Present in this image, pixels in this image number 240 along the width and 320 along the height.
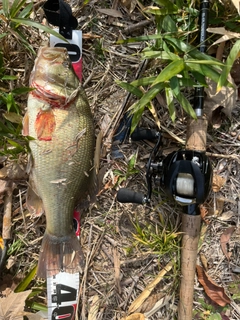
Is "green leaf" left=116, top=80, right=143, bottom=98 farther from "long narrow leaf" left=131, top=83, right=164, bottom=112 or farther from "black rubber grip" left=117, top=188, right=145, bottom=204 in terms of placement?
"black rubber grip" left=117, top=188, right=145, bottom=204

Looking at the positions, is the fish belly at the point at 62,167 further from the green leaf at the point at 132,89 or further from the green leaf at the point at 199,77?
the green leaf at the point at 199,77

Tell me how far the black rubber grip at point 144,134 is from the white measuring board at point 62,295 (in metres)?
1.10

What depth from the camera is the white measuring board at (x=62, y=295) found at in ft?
7.48

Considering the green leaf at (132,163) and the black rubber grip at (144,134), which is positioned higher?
the black rubber grip at (144,134)

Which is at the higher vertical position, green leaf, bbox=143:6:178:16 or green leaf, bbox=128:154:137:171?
green leaf, bbox=143:6:178:16

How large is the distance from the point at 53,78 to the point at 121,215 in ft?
3.55

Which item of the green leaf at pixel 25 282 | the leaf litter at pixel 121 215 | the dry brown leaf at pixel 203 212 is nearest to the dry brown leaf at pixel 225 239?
the leaf litter at pixel 121 215

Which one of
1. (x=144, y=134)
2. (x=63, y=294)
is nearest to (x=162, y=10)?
(x=144, y=134)

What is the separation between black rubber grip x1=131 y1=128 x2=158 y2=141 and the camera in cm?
210

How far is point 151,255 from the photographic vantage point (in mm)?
2354

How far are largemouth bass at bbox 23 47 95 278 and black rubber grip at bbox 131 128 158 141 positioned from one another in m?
0.29

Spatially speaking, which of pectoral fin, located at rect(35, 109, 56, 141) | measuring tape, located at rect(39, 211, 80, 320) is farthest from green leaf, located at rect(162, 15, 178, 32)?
measuring tape, located at rect(39, 211, 80, 320)

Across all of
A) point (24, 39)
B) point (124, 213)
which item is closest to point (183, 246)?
point (124, 213)

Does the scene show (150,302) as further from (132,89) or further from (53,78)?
(53,78)
